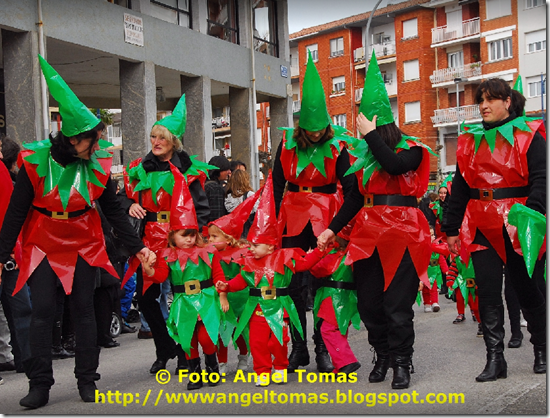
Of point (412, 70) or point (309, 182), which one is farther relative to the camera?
point (412, 70)

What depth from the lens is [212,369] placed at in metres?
6.00

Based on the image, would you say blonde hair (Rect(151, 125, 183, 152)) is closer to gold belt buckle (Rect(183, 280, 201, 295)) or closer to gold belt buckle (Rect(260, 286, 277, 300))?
gold belt buckle (Rect(183, 280, 201, 295))

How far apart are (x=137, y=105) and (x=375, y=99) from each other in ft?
29.4

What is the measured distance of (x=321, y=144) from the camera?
6359 mm

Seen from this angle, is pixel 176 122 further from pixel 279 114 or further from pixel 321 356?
pixel 279 114

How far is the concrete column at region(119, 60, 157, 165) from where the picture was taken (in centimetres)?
1371

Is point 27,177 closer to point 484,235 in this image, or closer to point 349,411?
point 349,411

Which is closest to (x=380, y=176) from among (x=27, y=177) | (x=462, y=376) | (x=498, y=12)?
(x=462, y=376)

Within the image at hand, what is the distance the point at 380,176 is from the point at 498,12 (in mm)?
19486

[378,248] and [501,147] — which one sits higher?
[501,147]

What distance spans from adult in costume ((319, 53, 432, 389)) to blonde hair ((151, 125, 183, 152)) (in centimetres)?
183

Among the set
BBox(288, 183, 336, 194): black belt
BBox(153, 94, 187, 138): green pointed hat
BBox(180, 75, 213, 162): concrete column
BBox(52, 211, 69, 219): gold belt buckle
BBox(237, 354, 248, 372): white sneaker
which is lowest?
BBox(237, 354, 248, 372): white sneaker

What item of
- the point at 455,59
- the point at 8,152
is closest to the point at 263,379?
the point at 8,152

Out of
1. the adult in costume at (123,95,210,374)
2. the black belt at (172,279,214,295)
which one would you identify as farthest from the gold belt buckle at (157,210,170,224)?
the black belt at (172,279,214,295)
